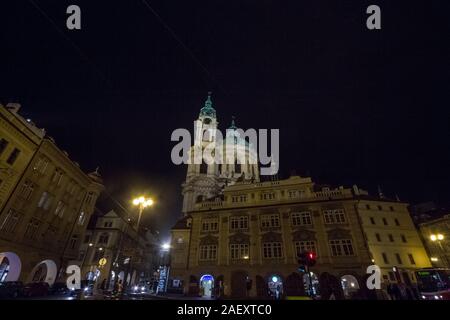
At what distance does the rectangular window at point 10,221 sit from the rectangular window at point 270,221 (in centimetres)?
2807

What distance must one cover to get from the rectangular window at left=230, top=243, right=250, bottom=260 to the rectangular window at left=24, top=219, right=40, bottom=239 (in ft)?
76.9

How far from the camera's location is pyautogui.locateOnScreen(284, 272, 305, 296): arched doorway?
2586 cm

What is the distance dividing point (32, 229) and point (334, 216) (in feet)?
119

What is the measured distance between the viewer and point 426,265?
29234 mm

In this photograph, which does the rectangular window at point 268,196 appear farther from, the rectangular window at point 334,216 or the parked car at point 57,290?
the parked car at point 57,290

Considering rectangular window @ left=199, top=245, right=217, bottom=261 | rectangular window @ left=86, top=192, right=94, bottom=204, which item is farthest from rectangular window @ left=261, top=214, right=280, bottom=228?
rectangular window @ left=86, top=192, right=94, bottom=204

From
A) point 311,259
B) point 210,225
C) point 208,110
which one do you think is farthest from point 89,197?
point 208,110

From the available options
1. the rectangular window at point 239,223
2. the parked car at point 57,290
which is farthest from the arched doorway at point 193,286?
the parked car at point 57,290

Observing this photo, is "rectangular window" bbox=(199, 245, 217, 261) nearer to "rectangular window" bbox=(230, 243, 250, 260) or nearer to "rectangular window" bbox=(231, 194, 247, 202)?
"rectangular window" bbox=(230, 243, 250, 260)

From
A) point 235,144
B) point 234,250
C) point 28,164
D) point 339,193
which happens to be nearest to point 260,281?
point 234,250

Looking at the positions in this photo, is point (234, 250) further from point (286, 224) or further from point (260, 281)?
point (286, 224)
